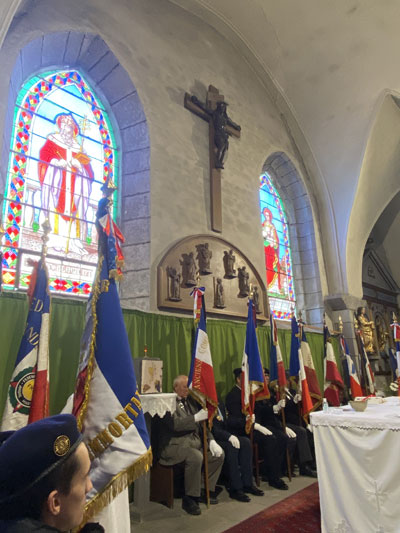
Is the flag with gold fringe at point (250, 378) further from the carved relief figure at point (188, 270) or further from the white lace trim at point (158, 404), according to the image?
the carved relief figure at point (188, 270)

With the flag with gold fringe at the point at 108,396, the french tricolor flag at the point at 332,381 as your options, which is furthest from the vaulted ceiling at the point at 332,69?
the flag with gold fringe at the point at 108,396

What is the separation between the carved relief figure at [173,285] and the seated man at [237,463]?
5.57ft

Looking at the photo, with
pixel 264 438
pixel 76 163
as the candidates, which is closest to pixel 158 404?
pixel 264 438

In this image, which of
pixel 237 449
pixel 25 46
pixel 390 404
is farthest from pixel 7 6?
pixel 390 404

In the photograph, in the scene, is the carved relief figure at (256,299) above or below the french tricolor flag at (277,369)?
above

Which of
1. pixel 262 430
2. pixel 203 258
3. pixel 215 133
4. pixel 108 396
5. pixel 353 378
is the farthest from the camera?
pixel 215 133

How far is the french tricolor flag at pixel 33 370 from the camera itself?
2.71m

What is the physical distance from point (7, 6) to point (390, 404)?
5.25 m

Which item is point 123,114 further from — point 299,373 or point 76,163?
point 299,373

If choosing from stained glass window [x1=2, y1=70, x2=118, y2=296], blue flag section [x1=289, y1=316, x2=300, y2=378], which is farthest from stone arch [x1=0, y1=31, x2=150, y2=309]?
blue flag section [x1=289, y1=316, x2=300, y2=378]

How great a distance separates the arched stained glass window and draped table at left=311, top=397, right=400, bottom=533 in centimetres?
458

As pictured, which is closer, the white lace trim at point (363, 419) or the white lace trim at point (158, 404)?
the white lace trim at point (363, 419)

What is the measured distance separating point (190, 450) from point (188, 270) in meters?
2.48

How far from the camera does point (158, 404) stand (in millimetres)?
3514
